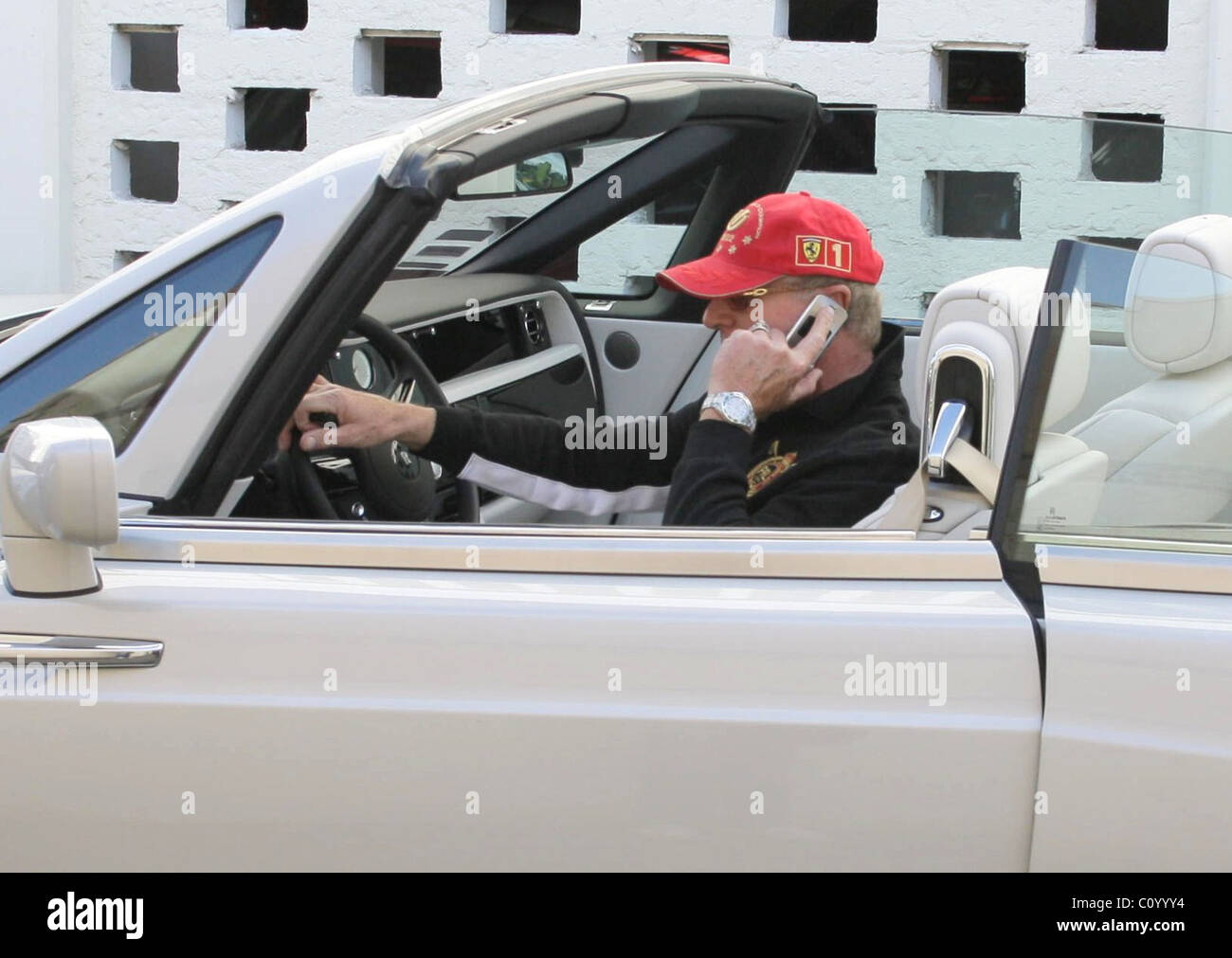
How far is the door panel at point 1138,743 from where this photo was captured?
169cm

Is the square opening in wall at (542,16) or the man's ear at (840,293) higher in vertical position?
the square opening in wall at (542,16)

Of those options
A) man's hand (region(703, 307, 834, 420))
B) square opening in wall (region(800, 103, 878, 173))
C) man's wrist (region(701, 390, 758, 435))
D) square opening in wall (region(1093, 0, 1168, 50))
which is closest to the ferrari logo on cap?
man's hand (region(703, 307, 834, 420))

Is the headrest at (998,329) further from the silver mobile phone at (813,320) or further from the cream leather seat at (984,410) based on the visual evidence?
the silver mobile phone at (813,320)

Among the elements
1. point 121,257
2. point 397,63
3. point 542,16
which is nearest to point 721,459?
point 542,16

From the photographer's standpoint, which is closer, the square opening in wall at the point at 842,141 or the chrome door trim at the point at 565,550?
the chrome door trim at the point at 565,550

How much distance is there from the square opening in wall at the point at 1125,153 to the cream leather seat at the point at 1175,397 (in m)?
0.24

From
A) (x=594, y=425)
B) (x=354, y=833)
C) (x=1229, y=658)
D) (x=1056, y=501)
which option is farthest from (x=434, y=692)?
(x=594, y=425)

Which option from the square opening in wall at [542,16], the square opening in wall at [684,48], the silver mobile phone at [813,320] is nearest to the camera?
the silver mobile phone at [813,320]
